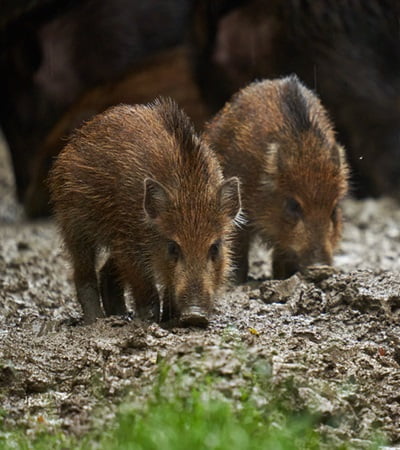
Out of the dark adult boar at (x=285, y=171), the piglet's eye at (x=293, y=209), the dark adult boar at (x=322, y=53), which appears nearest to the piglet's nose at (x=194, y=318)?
the dark adult boar at (x=285, y=171)

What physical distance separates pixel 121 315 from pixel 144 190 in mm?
1070

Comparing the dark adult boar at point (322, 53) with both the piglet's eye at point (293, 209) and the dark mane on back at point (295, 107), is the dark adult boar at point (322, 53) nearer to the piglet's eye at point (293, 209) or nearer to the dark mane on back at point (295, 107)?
the dark mane on back at point (295, 107)

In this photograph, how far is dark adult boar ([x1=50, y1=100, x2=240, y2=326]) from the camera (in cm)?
607

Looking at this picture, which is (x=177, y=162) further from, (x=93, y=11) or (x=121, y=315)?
(x=93, y=11)

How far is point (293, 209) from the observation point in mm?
7855

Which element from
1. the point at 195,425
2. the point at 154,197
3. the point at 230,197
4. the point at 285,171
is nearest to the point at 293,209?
the point at 285,171

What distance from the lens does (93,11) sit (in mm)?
10586

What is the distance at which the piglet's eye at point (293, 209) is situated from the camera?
7.81 meters

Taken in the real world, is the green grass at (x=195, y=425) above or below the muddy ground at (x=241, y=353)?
below

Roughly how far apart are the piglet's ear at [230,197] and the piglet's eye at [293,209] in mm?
1534

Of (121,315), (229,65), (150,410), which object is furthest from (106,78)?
(150,410)

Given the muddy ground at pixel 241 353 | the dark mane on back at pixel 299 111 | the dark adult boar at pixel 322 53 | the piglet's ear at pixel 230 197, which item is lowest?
the muddy ground at pixel 241 353

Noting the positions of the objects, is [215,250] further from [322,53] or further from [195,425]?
[322,53]

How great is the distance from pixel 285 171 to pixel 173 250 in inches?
73.5
